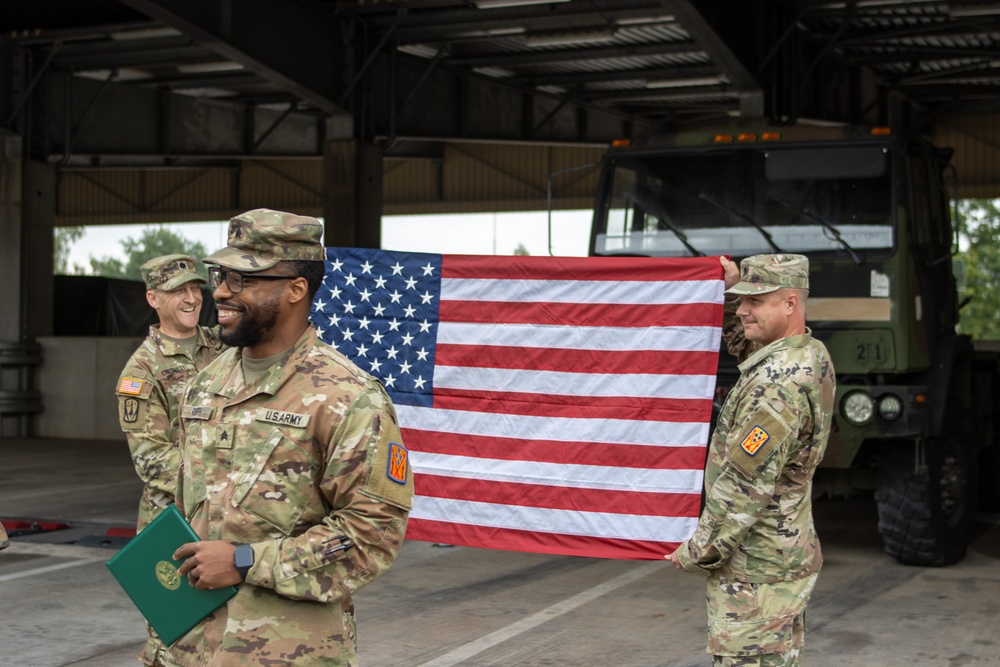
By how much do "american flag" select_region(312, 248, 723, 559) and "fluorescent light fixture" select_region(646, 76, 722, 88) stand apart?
11.9 m

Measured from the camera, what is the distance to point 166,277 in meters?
5.52

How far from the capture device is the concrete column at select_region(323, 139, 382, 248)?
16.6 metres

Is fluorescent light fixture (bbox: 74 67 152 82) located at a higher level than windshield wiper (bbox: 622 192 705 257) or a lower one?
higher

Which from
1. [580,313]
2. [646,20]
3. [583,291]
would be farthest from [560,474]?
[646,20]

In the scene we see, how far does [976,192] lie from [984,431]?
15.0 m

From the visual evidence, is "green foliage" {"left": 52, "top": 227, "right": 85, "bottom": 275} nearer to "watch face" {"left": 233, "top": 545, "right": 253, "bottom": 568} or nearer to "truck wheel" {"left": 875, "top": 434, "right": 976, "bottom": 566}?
"truck wheel" {"left": 875, "top": 434, "right": 976, "bottom": 566}

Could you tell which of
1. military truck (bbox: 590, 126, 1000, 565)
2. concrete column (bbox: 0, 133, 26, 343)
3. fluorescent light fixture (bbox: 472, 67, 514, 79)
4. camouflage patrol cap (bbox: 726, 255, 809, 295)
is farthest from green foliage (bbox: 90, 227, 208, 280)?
camouflage patrol cap (bbox: 726, 255, 809, 295)

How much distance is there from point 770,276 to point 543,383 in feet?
8.97

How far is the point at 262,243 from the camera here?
2842 millimetres

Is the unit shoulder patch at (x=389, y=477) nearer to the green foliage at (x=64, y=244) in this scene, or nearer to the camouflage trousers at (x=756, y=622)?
the camouflage trousers at (x=756, y=622)

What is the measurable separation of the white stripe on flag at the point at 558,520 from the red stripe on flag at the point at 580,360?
2.52 feet

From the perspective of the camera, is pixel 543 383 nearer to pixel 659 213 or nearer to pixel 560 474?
pixel 560 474

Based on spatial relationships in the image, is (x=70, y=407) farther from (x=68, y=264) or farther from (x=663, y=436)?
(x=68, y=264)

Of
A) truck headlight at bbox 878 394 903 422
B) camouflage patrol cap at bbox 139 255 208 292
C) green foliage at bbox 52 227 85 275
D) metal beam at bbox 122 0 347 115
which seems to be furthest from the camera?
green foliage at bbox 52 227 85 275
